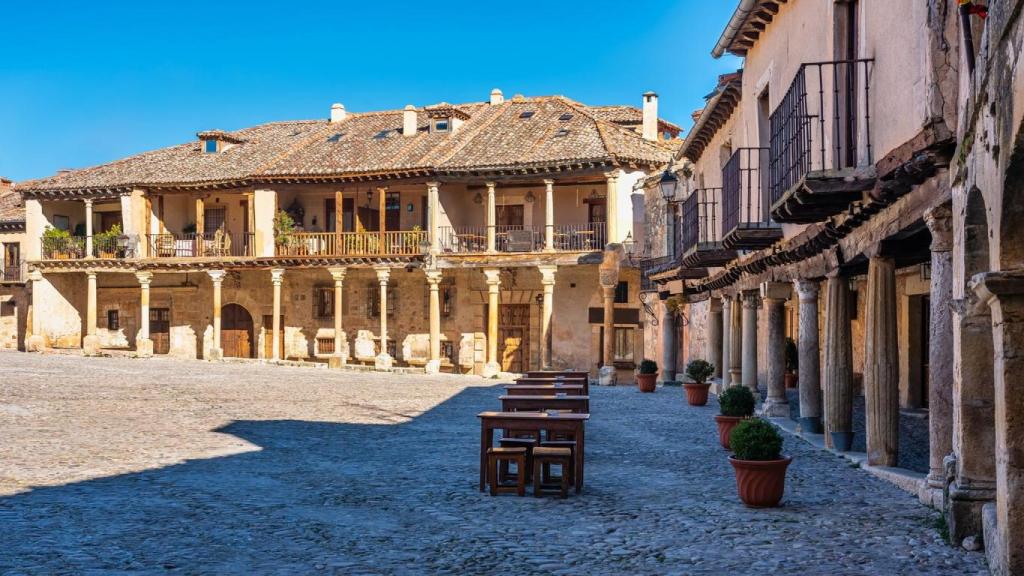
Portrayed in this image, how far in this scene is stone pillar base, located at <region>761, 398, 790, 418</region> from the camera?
15.1 m

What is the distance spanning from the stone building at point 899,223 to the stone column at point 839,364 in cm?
2

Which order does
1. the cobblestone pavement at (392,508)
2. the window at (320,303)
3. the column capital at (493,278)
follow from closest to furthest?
the cobblestone pavement at (392,508), the column capital at (493,278), the window at (320,303)

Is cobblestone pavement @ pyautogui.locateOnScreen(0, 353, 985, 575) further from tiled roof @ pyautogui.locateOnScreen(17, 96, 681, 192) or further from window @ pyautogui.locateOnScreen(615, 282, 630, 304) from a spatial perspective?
tiled roof @ pyautogui.locateOnScreen(17, 96, 681, 192)

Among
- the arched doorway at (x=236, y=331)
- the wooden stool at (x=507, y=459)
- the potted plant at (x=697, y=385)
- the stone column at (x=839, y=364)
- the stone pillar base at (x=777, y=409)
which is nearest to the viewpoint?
the wooden stool at (x=507, y=459)

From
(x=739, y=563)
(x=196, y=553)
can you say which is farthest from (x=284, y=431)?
(x=739, y=563)

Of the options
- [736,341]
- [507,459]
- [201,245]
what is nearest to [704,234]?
[736,341]

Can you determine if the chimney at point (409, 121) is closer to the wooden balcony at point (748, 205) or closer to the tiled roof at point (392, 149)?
the tiled roof at point (392, 149)

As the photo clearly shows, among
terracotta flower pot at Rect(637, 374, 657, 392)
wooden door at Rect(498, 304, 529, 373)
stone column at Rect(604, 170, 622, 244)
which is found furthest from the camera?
wooden door at Rect(498, 304, 529, 373)

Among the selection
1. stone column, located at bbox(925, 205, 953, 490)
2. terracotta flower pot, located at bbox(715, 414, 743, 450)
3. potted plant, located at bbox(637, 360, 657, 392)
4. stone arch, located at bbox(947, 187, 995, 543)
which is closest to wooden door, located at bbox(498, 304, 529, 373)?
potted plant, located at bbox(637, 360, 657, 392)

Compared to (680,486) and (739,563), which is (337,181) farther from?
(739,563)

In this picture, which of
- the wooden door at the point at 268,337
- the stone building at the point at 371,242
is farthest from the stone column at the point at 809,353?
the wooden door at the point at 268,337

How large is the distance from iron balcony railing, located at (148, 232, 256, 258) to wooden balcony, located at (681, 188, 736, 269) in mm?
18126

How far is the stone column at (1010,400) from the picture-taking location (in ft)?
16.9

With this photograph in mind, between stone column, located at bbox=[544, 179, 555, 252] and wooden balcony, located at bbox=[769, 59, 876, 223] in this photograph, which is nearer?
wooden balcony, located at bbox=[769, 59, 876, 223]
